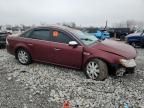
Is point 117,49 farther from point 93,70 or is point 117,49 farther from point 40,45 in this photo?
point 40,45

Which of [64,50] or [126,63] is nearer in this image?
[126,63]

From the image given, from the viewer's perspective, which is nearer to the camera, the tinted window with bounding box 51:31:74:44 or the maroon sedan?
→ the maroon sedan

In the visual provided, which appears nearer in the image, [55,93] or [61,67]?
[55,93]

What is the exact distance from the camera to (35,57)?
366 inches

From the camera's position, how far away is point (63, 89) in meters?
6.70

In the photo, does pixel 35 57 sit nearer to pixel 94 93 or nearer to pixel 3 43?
pixel 94 93

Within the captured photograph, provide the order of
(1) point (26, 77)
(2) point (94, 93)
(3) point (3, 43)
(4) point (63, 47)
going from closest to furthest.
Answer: (2) point (94, 93) → (1) point (26, 77) → (4) point (63, 47) → (3) point (3, 43)

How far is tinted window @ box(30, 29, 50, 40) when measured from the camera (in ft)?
29.7

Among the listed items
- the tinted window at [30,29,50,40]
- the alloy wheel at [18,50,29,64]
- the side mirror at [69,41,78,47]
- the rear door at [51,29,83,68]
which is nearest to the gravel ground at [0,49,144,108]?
the rear door at [51,29,83,68]

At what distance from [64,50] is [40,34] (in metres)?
1.38

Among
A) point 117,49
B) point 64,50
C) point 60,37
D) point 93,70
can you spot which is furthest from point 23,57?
point 117,49

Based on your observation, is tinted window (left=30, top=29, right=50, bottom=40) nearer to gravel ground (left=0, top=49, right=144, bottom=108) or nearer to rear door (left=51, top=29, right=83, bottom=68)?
rear door (left=51, top=29, right=83, bottom=68)

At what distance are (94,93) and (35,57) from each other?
138 inches

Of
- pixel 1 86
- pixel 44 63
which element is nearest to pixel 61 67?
pixel 44 63
